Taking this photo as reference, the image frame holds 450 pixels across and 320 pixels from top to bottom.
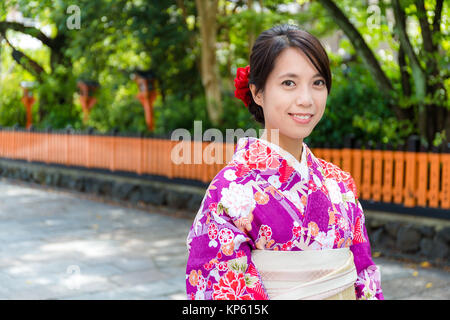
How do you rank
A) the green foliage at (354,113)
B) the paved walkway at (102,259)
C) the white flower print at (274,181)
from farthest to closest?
1. the green foliage at (354,113)
2. the paved walkway at (102,259)
3. the white flower print at (274,181)

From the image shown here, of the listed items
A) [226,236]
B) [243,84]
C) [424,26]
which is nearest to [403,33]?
[424,26]

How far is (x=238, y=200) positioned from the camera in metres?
1.85

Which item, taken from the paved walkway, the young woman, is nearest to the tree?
the paved walkway

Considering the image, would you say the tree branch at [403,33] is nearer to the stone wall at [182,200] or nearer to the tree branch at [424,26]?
the tree branch at [424,26]

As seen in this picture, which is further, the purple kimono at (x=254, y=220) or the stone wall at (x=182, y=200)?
the stone wall at (x=182, y=200)

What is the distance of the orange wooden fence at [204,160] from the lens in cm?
713

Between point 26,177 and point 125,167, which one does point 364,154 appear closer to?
point 125,167

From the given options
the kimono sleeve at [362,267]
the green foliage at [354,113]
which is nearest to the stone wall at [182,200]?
the green foliage at [354,113]

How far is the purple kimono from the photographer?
1.83 m

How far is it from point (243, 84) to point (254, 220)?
52 cm

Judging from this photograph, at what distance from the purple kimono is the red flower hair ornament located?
166 mm

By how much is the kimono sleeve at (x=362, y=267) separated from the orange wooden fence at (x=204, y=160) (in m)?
5.18

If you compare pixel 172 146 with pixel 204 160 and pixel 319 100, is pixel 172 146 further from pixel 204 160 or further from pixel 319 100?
pixel 319 100

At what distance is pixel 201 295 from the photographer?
1862mm
